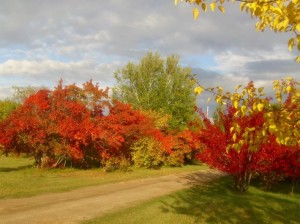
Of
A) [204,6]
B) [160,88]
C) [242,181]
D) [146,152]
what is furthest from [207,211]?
[160,88]

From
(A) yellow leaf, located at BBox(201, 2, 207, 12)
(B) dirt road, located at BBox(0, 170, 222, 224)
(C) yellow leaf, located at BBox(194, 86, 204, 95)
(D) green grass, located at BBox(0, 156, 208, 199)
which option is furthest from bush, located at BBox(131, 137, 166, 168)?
(A) yellow leaf, located at BBox(201, 2, 207, 12)

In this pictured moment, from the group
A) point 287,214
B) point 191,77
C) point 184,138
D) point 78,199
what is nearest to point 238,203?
point 287,214

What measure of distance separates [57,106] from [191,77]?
19877 millimetres

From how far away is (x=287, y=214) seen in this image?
39.8 ft

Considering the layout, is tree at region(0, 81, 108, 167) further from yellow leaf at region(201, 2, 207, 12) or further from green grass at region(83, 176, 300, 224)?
yellow leaf at region(201, 2, 207, 12)

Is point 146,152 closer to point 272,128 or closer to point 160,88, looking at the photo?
point 160,88

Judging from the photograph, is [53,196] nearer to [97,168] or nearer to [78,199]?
[78,199]

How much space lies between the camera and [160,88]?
43.8m

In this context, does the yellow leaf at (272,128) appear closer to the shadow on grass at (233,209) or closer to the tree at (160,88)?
the shadow on grass at (233,209)

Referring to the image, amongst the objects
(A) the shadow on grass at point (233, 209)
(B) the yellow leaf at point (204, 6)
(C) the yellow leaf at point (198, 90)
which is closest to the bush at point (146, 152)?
(A) the shadow on grass at point (233, 209)

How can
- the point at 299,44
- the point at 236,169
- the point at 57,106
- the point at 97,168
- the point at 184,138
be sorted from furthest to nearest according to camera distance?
the point at 184,138 < the point at 97,168 < the point at 57,106 < the point at 236,169 < the point at 299,44

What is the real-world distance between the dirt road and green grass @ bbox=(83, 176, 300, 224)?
866mm

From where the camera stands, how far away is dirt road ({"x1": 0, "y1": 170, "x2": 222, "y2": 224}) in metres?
11.2

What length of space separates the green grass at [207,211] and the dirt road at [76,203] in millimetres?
866
